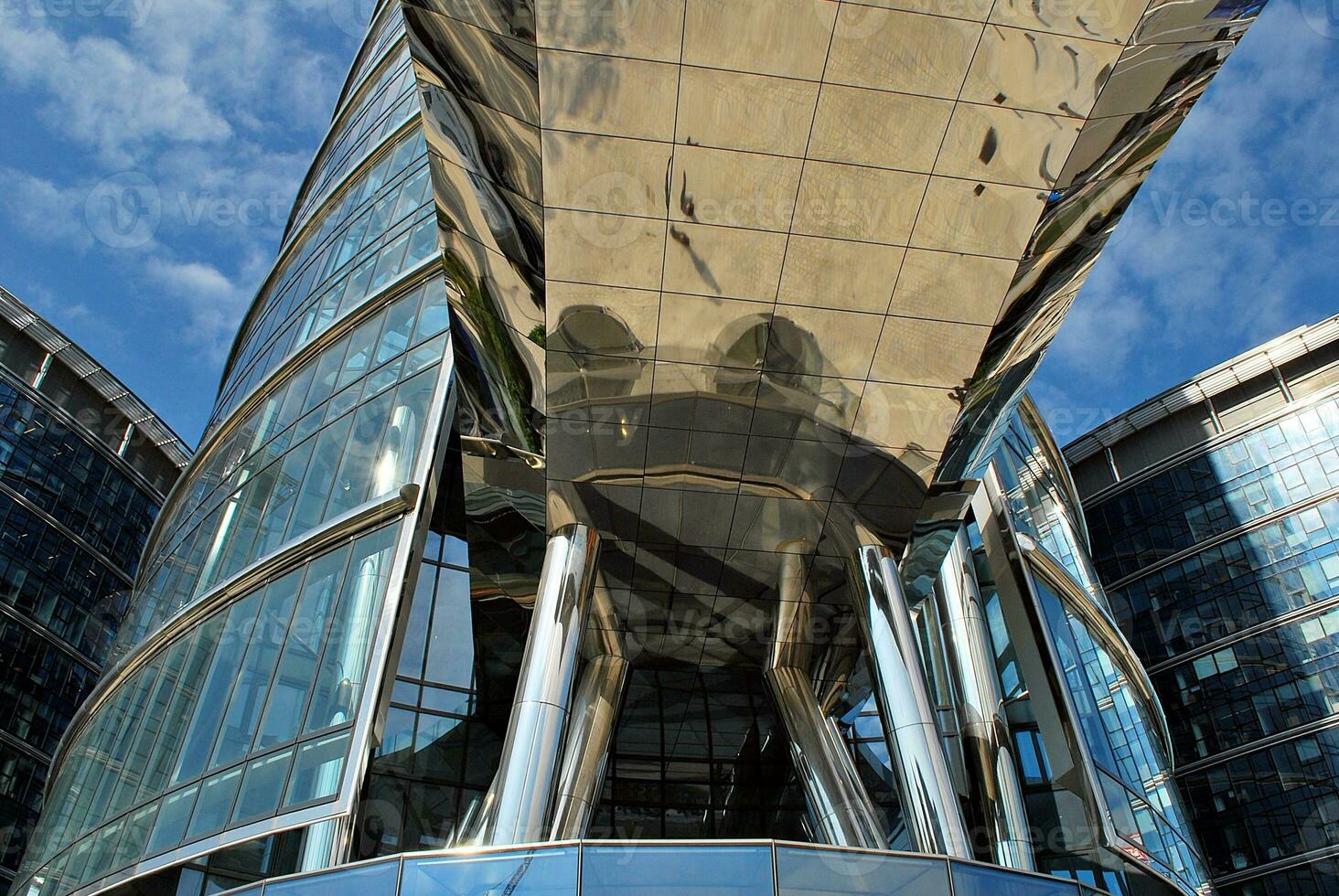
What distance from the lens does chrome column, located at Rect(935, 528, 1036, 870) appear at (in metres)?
15.8

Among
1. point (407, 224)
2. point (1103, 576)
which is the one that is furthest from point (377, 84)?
point (1103, 576)

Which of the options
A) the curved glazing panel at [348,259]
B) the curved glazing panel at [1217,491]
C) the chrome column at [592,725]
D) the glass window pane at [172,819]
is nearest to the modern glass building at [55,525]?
the curved glazing panel at [348,259]

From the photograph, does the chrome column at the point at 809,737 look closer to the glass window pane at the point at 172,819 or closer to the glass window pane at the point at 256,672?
the glass window pane at the point at 256,672

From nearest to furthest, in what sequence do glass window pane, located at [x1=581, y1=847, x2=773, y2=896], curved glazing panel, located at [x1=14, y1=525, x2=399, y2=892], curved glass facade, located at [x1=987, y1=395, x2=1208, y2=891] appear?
glass window pane, located at [x1=581, y1=847, x2=773, y2=896] < curved glazing panel, located at [x1=14, y1=525, x2=399, y2=892] < curved glass facade, located at [x1=987, y1=395, x2=1208, y2=891]

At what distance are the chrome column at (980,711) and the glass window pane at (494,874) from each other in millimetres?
7529

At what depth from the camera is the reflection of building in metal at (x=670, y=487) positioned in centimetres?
1200

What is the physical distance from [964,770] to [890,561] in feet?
11.7

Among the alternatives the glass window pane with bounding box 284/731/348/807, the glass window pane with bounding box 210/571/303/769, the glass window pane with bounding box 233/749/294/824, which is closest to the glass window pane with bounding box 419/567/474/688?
the glass window pane with bounding box 210/571/303/769

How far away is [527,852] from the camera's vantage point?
35.4ft

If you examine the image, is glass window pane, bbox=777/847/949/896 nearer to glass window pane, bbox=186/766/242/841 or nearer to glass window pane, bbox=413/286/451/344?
glass window pane, bbox=186/766/242/841

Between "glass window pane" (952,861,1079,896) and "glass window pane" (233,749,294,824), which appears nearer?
"glass window pane" (952,861,1079,896)

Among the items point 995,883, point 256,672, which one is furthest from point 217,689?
point 995,883

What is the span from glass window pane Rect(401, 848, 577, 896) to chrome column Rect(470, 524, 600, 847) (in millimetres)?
1173

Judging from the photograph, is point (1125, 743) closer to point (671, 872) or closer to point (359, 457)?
point (671, 872)
